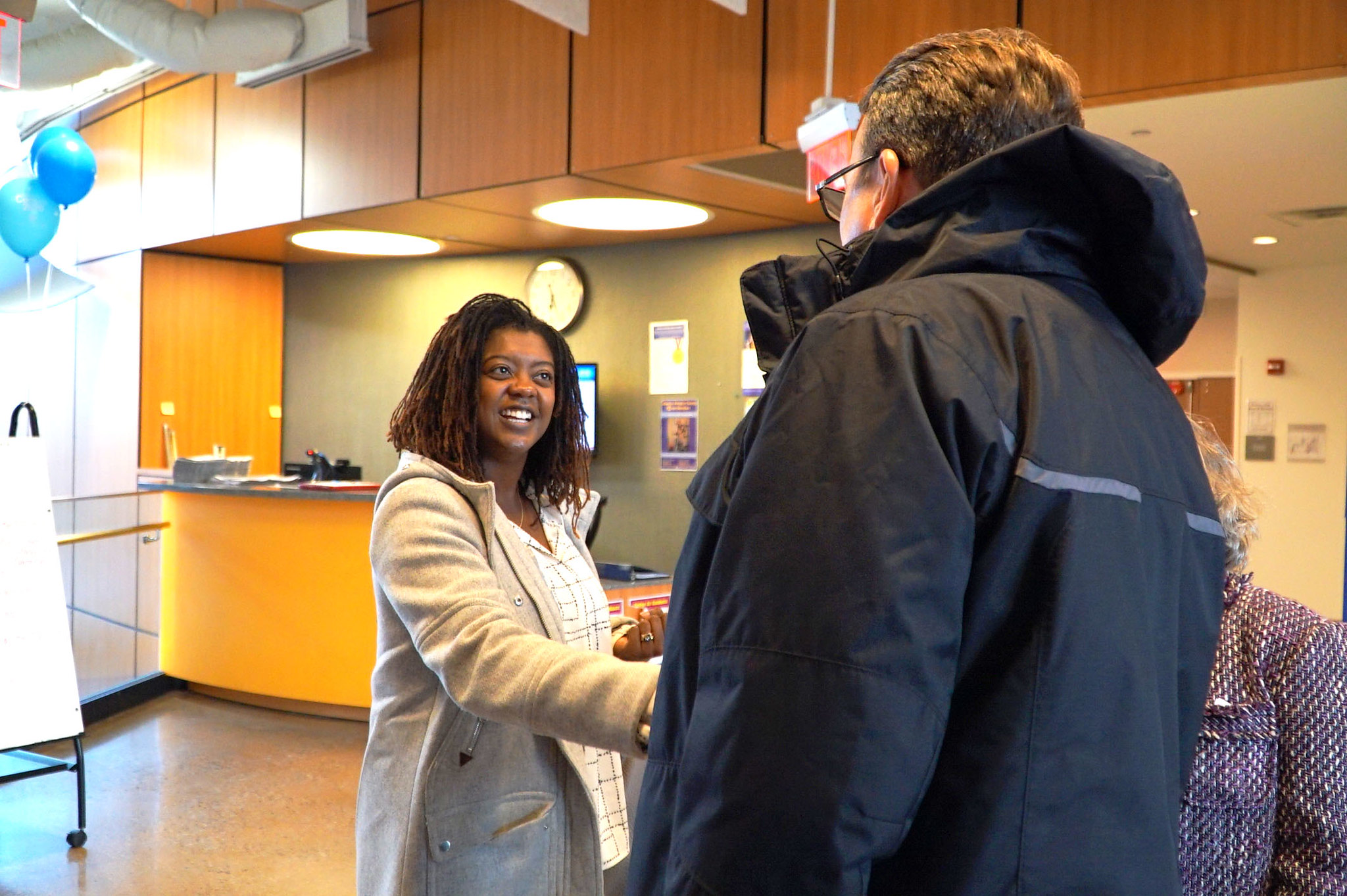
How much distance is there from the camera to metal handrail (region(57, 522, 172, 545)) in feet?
17.5

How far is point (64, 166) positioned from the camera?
621 centimetres

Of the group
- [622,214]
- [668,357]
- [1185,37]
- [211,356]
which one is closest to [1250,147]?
[1185,37]

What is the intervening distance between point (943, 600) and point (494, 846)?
1.02 metres

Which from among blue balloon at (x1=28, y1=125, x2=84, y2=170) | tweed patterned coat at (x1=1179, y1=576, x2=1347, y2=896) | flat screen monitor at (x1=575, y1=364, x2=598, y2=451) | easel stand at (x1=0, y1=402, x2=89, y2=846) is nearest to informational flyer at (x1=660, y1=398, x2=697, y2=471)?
flat screen monitor at (x1=575, y1=364, x2=598, y2=451)

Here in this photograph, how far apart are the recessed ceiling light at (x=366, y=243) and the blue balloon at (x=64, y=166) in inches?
46.8

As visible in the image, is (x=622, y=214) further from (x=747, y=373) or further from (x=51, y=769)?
(x=51, y=769)

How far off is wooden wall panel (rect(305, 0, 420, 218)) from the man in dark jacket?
5.18 metres

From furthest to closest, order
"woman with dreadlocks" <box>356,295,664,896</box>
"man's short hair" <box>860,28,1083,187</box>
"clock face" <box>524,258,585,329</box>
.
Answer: "clock face" <box>524,258,585,329</box>
"woman with dreadlocks" <box>356,295,664,896</box>
"man's short hair" <box>860,28,1083,187</box>

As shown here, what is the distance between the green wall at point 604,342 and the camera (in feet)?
20.3

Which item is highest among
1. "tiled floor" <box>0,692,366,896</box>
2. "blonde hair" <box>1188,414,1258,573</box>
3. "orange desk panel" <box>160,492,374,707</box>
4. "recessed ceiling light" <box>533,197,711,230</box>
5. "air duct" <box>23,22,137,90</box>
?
"air duct" <box>23,22,137,90</box>

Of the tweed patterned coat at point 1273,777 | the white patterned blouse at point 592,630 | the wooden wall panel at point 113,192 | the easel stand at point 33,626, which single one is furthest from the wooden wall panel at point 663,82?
the wooden wall panel at point 113,192

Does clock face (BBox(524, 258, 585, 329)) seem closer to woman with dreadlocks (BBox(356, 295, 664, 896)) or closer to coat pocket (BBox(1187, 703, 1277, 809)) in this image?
woman with dreadlocks (BBox(356, 295, 664, 896))

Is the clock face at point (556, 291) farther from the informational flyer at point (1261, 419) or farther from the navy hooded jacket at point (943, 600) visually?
the navy hooded jacket at point (943, 600)

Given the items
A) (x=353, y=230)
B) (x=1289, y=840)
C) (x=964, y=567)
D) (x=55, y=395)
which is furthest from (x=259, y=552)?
(x=964, y=567)
